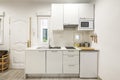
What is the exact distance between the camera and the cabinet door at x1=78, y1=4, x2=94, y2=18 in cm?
521

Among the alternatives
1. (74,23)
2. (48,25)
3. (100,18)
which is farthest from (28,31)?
(100,18)

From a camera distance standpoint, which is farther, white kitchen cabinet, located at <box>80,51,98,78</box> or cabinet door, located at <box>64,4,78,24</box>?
cabinet door, located at <box>64,4,78,24</box>

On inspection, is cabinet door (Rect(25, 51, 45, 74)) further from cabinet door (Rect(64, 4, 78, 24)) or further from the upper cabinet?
cabinet door (Rect(64, 4, 78, 24))

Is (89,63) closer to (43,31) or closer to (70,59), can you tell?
(70,59)

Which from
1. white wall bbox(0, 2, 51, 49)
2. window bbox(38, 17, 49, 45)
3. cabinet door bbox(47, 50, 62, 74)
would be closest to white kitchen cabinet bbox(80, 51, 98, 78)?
cabinet door bbox(47, 50, 62, 74)

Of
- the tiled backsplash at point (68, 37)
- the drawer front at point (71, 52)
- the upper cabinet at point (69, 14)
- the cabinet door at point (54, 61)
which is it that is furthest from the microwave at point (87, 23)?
the cabinet door at point (54, 61)

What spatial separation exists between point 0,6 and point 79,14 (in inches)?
122

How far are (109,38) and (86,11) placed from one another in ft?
5.88

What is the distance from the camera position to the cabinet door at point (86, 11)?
17.1 ft

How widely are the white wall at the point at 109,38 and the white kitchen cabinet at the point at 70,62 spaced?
0.74 m

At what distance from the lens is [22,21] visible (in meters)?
5.96

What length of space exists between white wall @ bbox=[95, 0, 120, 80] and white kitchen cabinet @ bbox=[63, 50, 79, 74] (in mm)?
741

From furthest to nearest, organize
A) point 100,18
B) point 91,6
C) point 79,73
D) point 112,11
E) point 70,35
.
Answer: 1. point 70,35
2. point 91,6
3. point 79,73
4. point 100,18
5. point 112,11

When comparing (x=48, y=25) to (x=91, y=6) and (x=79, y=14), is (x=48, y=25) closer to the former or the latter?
(x=79, y=14)
